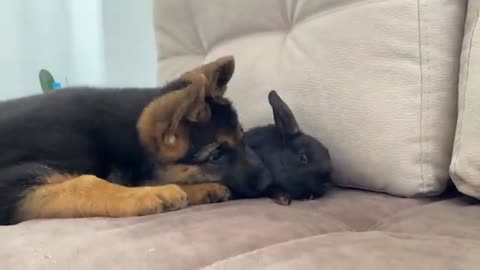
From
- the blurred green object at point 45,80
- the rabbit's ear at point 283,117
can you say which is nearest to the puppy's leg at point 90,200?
the rabbit's ear at point 283,117

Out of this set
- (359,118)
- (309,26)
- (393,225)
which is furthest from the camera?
(309,26)

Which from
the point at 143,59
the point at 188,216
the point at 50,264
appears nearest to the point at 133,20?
the point at 143,59

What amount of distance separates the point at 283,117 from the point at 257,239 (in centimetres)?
46

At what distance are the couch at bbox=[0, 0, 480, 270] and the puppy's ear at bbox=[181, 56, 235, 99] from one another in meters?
0.12

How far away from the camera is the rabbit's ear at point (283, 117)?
128cm

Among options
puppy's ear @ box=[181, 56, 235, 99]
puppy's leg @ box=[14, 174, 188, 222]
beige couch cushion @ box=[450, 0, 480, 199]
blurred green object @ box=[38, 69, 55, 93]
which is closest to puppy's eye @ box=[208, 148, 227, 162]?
puppy's ear @ box=[181, 56, 235, 99]

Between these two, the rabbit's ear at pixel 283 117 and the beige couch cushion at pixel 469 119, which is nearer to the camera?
the beige couch cushion at pixel 469 119

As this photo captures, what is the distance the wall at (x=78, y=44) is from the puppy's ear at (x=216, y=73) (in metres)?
1.34

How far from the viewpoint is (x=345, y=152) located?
1.28 m

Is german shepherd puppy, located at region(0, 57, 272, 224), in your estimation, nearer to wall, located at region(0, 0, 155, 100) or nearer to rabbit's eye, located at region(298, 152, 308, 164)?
rabbit's eye, located at region(298, 152, 308, 164)

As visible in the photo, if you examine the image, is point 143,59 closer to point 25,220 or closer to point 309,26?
point 309,26

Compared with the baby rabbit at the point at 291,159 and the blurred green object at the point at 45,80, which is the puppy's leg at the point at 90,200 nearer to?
the baby rabbit at the point at 291,159

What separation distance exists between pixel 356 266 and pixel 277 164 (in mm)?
612

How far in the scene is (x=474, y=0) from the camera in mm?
1158
